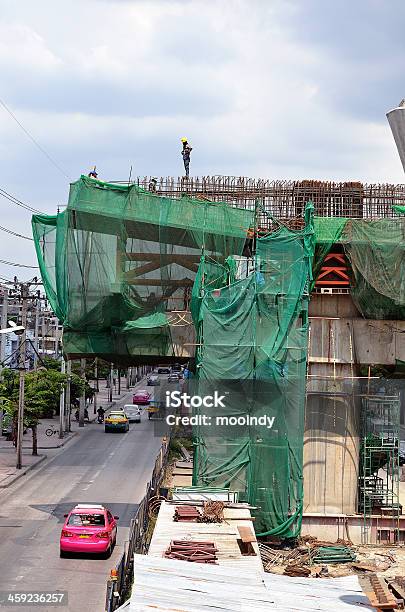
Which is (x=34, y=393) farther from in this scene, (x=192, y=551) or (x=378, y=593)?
(x=378, y=593)

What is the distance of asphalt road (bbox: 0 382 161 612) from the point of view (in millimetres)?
20869

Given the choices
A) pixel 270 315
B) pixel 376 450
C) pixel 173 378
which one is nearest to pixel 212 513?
pixel 270 315

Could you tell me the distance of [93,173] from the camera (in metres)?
30.1

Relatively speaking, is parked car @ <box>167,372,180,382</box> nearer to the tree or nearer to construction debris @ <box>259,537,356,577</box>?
the tree

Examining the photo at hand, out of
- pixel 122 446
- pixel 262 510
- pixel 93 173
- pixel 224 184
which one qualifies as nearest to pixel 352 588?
pixel 262 510

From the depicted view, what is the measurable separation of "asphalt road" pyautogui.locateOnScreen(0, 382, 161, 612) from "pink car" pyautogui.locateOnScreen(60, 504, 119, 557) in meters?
0.31

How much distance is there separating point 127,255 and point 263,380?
5585 mm

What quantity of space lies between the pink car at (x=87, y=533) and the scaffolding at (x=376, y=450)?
6.65m

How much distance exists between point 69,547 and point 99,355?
19.0 feet

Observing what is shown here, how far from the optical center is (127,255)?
26.7 m

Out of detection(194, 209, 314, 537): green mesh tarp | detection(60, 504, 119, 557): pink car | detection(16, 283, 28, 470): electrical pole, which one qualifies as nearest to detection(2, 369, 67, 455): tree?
detection(16, 283, 28, 470): electrical pole

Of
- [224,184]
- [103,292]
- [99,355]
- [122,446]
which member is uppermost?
[224,184]

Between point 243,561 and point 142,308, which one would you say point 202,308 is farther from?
point 243,561

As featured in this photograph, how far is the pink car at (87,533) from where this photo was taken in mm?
23297
